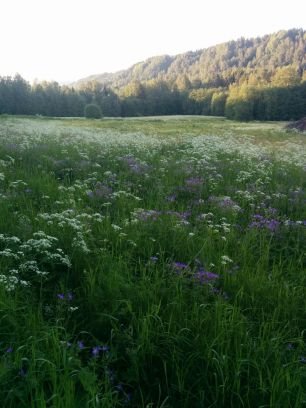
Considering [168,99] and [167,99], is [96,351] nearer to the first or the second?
[167,99]

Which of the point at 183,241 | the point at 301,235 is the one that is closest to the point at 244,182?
the point at 301,235

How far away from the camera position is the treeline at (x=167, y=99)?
3676 inches

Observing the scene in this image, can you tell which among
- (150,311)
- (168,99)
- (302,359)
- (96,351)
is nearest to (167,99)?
(168,99)

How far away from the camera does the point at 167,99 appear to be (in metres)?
122

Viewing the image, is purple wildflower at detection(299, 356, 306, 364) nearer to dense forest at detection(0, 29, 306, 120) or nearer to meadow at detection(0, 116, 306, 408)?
meadow at detection(0, 116, 306, 408)

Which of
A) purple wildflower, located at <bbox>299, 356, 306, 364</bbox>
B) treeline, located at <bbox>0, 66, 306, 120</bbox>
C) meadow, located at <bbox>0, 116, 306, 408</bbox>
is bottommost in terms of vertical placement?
purple wildflower, located at <bbox>299, 356, 306, 364</bbox>

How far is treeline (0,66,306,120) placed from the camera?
93.4m

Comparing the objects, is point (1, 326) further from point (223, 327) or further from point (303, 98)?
point (303, 98)

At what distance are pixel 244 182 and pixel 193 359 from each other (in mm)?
7882

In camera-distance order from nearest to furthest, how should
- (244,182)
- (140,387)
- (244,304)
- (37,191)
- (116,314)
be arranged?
(140,387), (116,314), (244,304), (37,191), (244,182)

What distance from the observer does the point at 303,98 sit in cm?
9531

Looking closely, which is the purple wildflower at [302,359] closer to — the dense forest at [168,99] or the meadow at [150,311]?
the meadow at [150,311]

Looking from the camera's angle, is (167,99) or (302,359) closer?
(302,359)

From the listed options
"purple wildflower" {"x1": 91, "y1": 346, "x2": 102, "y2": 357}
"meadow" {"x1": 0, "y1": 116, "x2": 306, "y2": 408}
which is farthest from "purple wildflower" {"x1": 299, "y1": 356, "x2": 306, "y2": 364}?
"purple wildflower" {"x1": 91, "y1": 346, "x2": 102, "y2": 357}
